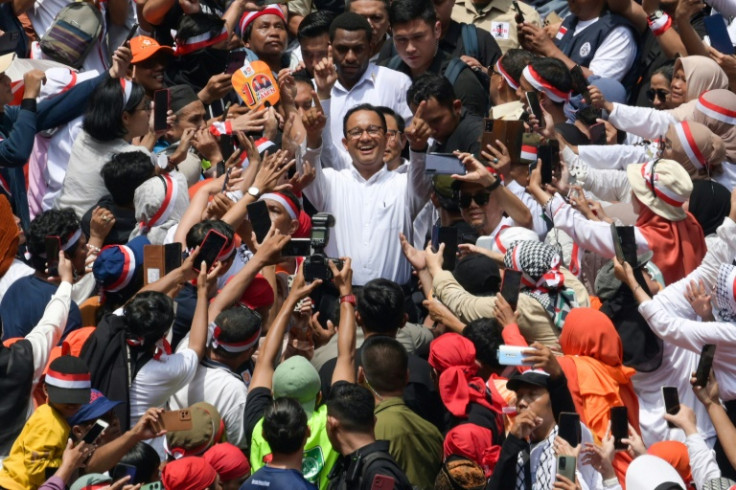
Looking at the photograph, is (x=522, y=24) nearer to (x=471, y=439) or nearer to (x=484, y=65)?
(x=484, y=65)

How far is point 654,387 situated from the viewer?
7.52 metres

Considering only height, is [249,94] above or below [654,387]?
above

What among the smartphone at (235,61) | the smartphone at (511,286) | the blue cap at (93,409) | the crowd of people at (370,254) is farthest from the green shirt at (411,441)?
the smartphone at (235,61)

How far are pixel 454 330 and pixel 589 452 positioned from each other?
5.64 feet

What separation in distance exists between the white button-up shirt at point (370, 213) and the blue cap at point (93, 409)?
7.56 feet

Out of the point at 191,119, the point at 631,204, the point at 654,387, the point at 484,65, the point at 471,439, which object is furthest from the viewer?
the point at 484,65

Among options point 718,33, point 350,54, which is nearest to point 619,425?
point 350,54

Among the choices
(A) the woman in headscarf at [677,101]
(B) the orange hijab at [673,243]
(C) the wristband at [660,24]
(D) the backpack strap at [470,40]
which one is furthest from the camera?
(D) the backpack strap at [470,40]

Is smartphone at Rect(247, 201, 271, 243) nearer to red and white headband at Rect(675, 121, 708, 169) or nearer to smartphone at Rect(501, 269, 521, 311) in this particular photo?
smartphone at Rect(501, 269, 521, 311)

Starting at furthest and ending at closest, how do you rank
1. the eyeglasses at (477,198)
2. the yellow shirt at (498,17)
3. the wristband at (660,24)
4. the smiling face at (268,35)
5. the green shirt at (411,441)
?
the yellow shirt at (498,17)
the smiling face at (268,35)
the wristband at (660,24)
the eyeglasses at (477,198)
the green shirt at (411,441)

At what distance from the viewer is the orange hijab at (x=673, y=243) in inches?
315

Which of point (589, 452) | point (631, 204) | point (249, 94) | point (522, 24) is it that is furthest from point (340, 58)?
point (589, 452)

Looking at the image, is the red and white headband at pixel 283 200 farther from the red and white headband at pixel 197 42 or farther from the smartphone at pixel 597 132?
the red and white headband at pixel 197 42

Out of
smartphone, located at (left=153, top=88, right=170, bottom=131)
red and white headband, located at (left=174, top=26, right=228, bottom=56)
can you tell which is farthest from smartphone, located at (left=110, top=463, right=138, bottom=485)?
red and white headband, located at (left=174, top=26, right=228, bottom=56)
